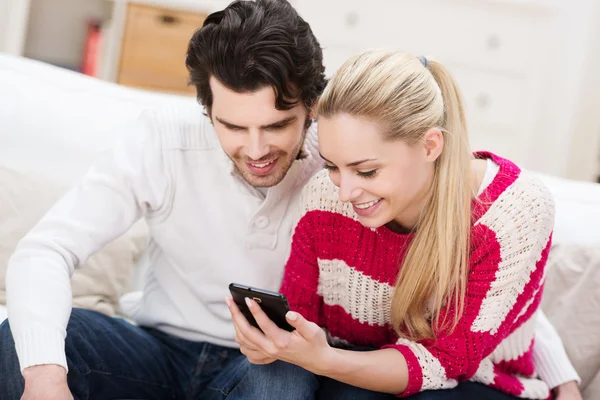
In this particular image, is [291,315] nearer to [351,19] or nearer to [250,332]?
[250,332]

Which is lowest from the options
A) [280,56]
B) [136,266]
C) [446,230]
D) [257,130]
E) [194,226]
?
[136,266]

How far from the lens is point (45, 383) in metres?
1.10

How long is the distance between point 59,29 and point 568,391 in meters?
2.78

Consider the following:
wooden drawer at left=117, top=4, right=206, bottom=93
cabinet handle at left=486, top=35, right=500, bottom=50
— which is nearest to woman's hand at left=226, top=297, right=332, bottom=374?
wooden drawer at left=117, top=4, right=206, bottom=93

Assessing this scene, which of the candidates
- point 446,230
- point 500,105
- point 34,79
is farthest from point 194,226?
point 500,105

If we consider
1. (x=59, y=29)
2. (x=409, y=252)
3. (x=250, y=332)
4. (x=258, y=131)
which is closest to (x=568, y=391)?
(x=409, y=252)

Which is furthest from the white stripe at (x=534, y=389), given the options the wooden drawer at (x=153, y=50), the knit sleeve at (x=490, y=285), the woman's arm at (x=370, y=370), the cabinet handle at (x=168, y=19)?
the cabinet handle at (x=168, y=19)

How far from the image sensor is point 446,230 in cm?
127

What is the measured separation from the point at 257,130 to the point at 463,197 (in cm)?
37

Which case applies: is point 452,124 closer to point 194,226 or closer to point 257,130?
point 257,130

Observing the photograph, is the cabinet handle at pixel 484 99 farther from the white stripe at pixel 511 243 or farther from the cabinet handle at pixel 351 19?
the white stripe at pixel 511 243

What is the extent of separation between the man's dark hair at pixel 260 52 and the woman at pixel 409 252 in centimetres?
11

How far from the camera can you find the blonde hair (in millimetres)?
1196

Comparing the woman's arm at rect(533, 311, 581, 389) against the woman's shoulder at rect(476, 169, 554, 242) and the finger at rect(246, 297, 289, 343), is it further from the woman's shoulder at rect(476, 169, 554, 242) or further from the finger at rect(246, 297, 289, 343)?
the finger at rect(246, 297, 289, 343)
